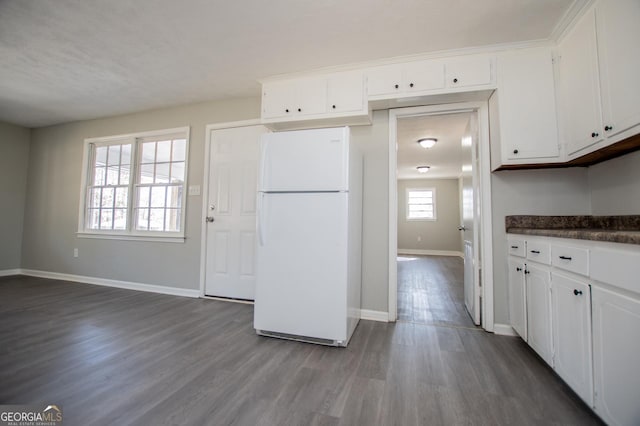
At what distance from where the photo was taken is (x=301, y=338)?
2062 mm

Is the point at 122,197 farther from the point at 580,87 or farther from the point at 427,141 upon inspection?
the point at 580,87

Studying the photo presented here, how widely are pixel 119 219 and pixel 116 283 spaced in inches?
35.9

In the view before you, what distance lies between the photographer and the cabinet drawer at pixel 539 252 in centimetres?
163

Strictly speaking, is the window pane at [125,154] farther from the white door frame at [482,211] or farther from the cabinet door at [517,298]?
the cabinet door at [517,298]

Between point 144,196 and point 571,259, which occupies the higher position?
point 144,196

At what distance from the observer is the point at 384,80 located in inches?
93.6

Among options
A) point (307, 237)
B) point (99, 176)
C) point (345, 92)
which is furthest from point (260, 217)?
point (99, 176)

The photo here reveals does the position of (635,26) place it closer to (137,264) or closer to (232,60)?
(232,60)

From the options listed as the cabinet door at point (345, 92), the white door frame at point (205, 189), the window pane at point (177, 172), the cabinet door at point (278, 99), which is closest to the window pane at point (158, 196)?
the window pane at point (177, 172)

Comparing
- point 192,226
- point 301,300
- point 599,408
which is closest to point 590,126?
point 599,408

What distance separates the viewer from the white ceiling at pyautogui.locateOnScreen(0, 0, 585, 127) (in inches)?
72.1

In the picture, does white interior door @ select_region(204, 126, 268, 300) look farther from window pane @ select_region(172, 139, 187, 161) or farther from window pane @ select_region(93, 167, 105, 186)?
window pane @ select_region(93, 167, 105, 186)

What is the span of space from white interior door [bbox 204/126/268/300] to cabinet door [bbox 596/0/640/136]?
9.09ft

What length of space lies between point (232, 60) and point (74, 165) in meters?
3.52
